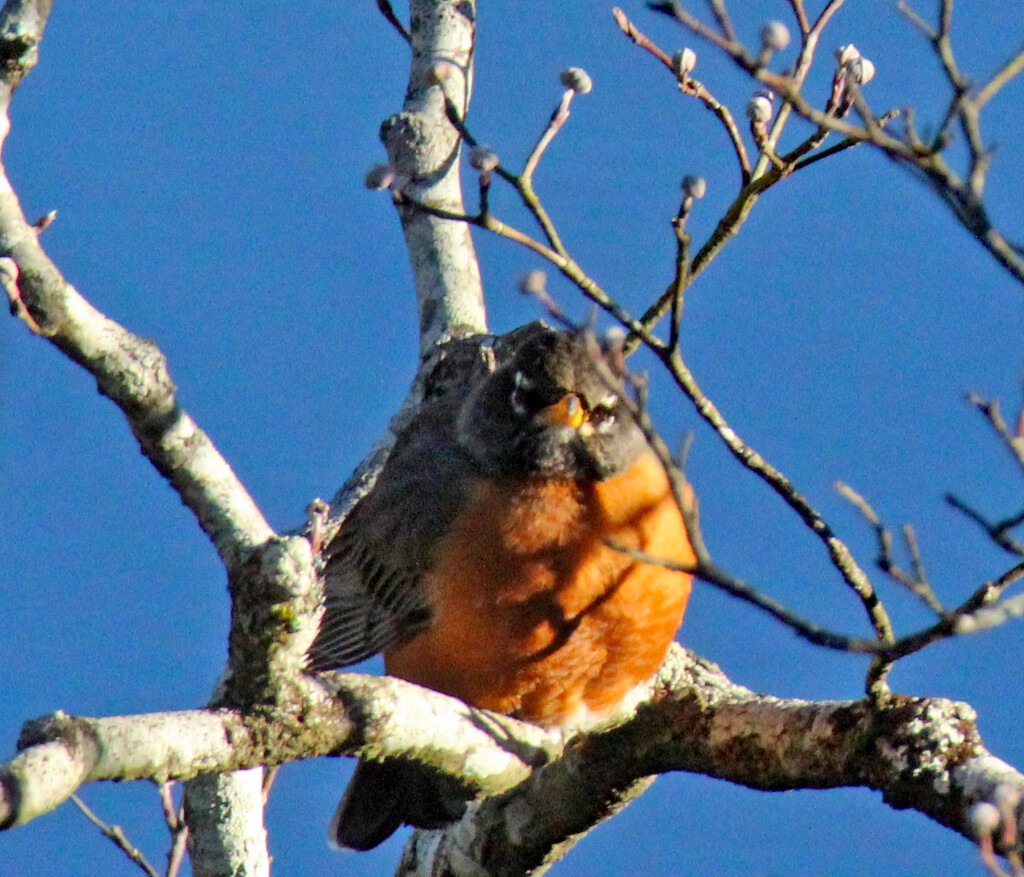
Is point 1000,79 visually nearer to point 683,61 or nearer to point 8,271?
point 683,61

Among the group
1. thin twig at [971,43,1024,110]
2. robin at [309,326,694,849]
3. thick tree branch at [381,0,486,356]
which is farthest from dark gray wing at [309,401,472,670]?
thin twig at [971,43,1024,110]

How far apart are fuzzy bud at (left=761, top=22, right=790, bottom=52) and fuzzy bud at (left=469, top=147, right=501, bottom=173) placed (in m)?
0.62

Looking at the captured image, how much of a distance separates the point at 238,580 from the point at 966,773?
1.81 m

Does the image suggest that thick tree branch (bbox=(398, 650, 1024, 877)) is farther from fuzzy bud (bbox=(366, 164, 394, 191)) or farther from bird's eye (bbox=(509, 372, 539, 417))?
fuzzy bud (bbox=(366, 164, 394, 191))

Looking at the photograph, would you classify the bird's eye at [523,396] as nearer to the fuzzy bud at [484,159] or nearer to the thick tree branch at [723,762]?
the thick tree branch at [723,762]

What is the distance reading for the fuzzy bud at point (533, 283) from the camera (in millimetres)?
2758

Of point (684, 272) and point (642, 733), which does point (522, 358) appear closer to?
point (642, 733)

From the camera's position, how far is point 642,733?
4.39 meters

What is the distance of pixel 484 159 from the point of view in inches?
117

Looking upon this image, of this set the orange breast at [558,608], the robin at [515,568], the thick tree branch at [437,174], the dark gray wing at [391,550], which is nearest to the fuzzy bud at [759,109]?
the robin at [515,568]

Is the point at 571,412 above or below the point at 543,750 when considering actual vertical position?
above

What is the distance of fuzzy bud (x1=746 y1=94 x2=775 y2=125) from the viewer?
342cm

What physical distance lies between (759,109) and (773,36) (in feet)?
1.63

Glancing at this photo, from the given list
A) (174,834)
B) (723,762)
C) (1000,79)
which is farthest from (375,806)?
(1000,79)
